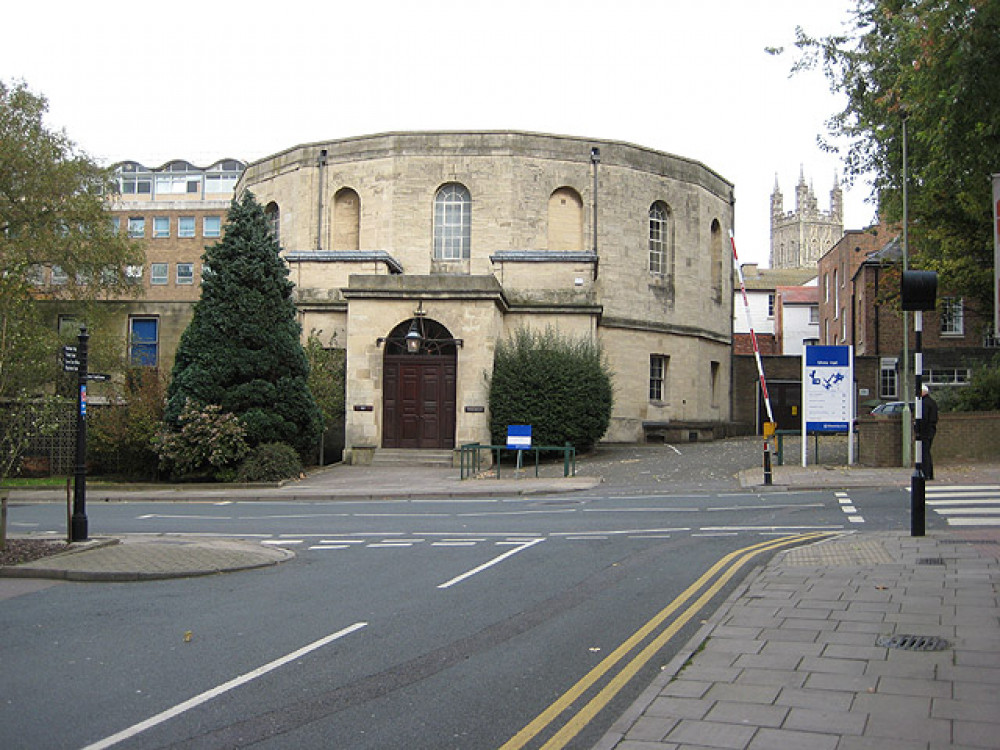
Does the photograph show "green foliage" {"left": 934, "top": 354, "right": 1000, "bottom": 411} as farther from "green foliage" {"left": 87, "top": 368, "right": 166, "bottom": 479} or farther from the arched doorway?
"green foliage" {"left": 87, "top": 368, "right": 166, "bottom": 479}

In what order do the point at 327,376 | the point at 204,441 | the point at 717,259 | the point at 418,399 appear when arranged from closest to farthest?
the point at 204,441, the point at 418,399, the point at 327,376, the point at 717,259

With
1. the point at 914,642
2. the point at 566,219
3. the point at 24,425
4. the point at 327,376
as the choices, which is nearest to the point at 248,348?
the point at 327,376

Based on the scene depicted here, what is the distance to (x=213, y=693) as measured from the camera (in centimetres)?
600

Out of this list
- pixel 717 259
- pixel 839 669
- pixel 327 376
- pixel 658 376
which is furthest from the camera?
pixel 717 259

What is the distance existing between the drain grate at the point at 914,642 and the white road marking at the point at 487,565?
14.5 ft

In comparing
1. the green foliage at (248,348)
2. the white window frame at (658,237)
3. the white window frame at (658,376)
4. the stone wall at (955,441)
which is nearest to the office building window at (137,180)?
the white window frame at (658,237)

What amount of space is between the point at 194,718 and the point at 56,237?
35891 millimetres

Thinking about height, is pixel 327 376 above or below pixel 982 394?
above

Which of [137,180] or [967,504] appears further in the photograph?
[137,180]

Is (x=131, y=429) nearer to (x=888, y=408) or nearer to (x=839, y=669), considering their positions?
(x=839, y=669)

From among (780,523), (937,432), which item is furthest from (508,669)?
(937,432)

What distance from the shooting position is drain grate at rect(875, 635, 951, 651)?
6383 mm

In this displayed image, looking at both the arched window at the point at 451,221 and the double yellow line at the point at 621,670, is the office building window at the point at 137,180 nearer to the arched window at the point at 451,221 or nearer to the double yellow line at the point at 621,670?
the arched window at the point at 451,221

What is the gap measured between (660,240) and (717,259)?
5060 mm
